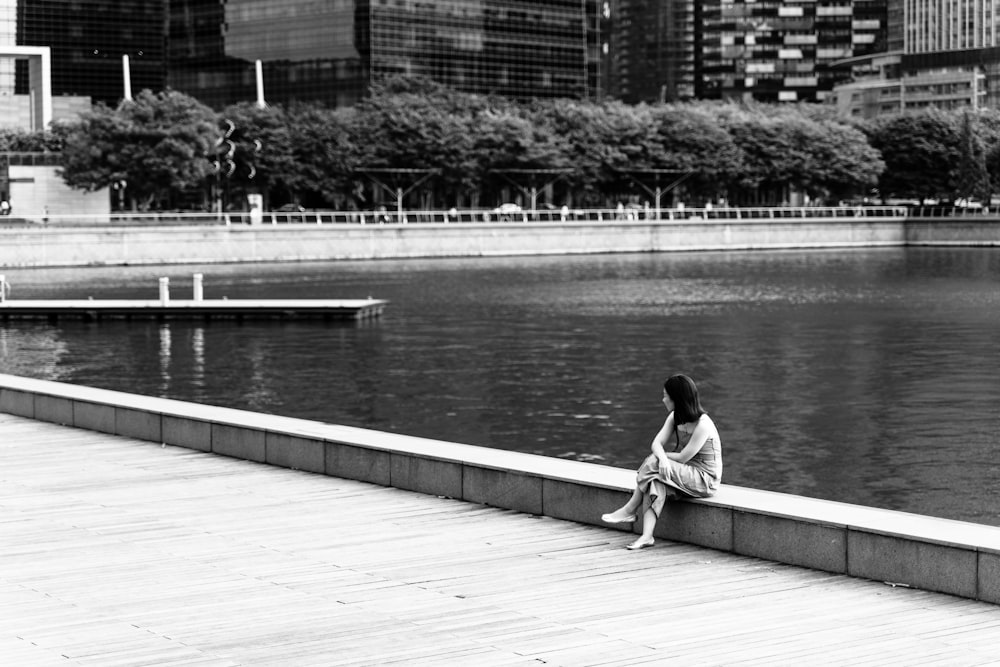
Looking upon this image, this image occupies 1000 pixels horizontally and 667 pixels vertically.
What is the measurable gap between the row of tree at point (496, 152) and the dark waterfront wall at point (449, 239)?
15640mm

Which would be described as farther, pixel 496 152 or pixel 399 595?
pixel 496 152

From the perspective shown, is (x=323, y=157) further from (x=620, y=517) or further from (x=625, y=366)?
(x=620, y=517)

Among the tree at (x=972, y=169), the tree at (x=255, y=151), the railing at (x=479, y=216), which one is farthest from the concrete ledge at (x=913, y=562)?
the tree at (x=972, y=169)

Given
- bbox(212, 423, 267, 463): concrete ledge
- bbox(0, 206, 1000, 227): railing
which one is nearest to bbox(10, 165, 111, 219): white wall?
bbox(0, 206, 1000, 227): railing

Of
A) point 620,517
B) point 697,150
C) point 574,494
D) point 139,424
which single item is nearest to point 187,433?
point 139,424

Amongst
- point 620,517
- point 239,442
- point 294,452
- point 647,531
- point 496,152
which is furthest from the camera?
point 496,152

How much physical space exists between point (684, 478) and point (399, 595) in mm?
2958

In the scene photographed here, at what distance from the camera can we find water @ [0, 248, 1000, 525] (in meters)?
32.3

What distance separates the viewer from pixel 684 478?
1410 centimetres

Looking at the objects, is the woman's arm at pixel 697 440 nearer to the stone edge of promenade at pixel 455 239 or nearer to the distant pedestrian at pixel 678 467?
the distant pedestrian at pixel 678 467

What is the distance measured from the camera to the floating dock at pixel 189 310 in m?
65.7

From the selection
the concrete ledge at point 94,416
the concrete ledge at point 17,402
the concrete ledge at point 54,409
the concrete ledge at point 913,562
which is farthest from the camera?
the concrete ledge at point 17,402

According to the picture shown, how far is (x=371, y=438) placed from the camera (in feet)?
59.2

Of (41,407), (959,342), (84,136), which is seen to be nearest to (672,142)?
(84,136)
